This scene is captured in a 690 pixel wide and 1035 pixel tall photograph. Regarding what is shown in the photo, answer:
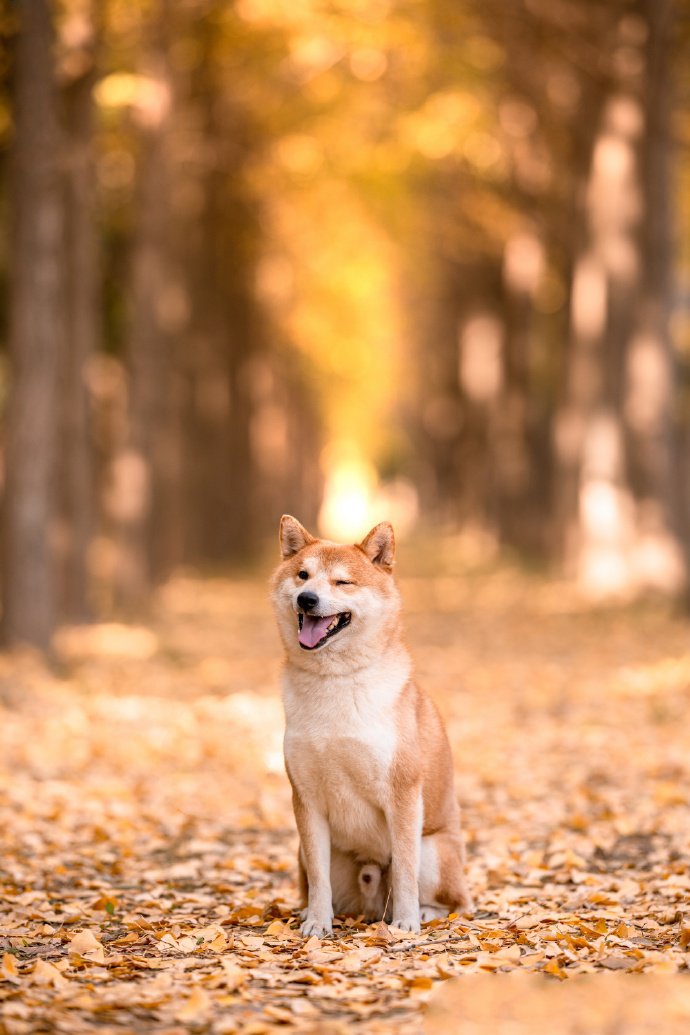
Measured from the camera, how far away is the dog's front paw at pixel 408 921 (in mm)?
5953

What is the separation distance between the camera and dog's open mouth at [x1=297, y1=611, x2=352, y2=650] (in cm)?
585

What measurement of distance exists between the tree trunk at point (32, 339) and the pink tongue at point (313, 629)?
346 inches

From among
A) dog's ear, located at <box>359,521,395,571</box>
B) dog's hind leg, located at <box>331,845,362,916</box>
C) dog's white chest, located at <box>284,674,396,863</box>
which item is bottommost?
dog's hind leg, located at <box>331,845,362,916</box>

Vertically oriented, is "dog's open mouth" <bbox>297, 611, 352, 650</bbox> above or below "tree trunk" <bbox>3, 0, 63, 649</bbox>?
below

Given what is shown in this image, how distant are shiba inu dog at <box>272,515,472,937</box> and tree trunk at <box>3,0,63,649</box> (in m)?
8.57

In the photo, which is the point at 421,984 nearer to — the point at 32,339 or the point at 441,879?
the point at 441,879

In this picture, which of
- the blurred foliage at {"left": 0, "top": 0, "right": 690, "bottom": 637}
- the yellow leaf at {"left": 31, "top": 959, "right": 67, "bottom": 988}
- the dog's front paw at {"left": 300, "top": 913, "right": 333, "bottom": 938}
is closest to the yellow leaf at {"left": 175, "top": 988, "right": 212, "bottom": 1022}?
the yellow leaf at {"left": 31, "top": 959, "right": 67, "bottom": 988}

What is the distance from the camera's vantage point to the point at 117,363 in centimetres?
2852

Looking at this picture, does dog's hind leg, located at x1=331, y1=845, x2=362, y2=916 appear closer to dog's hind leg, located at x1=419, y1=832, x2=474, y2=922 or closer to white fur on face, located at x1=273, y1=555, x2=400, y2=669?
dog's hind leg, located at x1=419, y1=832, x2=474, y2=922

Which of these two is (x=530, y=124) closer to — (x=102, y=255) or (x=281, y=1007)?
(x=102, y=255)

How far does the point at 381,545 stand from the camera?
618cm

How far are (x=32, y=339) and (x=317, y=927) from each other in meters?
9.40

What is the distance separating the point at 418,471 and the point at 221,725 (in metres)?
59.7

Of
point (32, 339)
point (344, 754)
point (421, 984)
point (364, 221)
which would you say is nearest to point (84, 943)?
point (344, 754)
